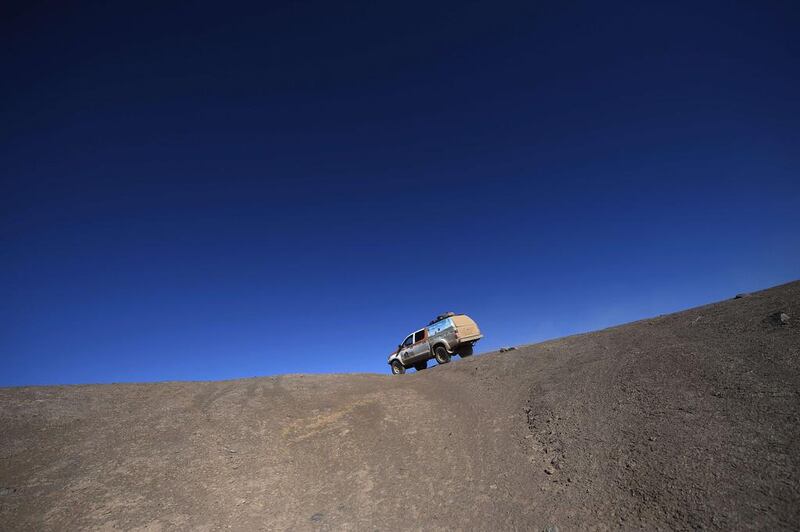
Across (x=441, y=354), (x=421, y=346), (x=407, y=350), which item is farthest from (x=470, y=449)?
(x=407, y=350)

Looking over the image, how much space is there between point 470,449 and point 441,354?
1030 cm

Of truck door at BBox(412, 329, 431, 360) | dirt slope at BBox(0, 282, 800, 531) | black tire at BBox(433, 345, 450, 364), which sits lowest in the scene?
dirt slope at BBox(0, 282, 800, 531)

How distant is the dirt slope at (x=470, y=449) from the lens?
511 centimetres

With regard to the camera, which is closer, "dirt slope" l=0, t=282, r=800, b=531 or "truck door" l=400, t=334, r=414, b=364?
"dirt slope" l=0, t=282, r=800, b=531

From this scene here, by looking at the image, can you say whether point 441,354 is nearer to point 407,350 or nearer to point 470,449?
point 407,350

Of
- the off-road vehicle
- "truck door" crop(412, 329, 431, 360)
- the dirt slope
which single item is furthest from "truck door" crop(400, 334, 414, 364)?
the dirt slope

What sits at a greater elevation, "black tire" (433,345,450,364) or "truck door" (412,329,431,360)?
"truck door" (412,329,431,360)

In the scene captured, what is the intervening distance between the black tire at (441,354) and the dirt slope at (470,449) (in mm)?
6993

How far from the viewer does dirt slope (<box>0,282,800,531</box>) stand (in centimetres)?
511

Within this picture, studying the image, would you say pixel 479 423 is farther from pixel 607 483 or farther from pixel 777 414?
pixel 777 414

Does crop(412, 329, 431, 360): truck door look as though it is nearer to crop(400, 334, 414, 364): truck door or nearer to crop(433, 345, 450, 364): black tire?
crop(400, 334, 414, 364): truck door

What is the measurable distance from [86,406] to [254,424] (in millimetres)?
4741

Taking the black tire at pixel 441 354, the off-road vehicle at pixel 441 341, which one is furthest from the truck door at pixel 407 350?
the black tire at pixel 441 354

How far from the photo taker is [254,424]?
8867 mm
